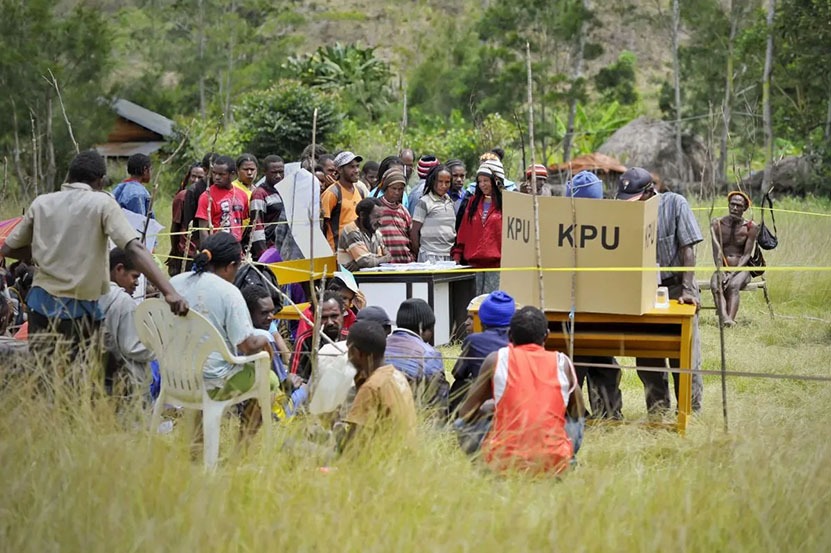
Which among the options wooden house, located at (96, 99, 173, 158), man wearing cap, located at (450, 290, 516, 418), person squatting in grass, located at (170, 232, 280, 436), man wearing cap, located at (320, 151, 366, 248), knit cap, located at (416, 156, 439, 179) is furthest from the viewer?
wooden house, located at (96, 99, 173, 158)

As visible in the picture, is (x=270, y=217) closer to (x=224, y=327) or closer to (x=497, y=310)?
(x=497, y=310)

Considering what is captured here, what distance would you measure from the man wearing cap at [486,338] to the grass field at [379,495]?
33.2 inches

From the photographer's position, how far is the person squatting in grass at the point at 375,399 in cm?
591

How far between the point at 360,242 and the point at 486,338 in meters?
4.07

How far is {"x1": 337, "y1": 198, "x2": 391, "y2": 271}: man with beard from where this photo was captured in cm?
1090

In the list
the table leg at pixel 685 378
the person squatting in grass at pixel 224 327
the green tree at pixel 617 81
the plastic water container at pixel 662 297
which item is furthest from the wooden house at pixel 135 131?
the person squatting in grass at pixel 224 327

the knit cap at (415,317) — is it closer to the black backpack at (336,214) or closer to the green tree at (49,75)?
the black backpack at (336,214)

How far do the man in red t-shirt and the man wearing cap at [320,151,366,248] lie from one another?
718 millimetres

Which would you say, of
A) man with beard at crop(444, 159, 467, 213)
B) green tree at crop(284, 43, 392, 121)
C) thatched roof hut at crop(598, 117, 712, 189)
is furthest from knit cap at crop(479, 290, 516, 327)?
green tree at crop(284, 43, 392, 121)

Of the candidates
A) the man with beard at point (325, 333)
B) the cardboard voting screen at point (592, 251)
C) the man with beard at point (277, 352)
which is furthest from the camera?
the man with beard at point (325, 333)

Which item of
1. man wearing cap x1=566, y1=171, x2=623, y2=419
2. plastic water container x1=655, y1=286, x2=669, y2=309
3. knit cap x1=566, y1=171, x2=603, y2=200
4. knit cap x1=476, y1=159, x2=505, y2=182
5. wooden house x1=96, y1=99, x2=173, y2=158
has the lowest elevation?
man wearing cap x1=566, y1=171, x2=623, y2=419

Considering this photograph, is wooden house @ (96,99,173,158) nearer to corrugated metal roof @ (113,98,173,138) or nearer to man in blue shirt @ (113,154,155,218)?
corrugated metal roof @ (113,98,173,138)

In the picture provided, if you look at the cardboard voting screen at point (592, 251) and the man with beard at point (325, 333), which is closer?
the cardboard voting screen at point (592, 251)

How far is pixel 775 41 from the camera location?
27969 mm
